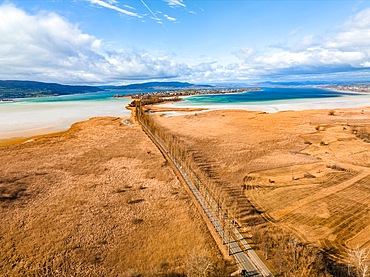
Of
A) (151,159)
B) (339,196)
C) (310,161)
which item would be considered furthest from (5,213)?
(310,161)

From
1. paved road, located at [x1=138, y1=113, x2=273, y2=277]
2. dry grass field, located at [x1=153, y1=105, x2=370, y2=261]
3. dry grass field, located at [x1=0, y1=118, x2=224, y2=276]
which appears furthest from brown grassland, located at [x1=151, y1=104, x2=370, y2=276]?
dry grass field, located at [x1=0, y1=118, x2=224, y2=276]

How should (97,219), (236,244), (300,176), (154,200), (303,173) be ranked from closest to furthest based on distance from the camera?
(236,244), (97,219), (154,200), (300,176), (303,173)

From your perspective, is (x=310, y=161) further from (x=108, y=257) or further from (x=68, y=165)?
(x=68, y=165)

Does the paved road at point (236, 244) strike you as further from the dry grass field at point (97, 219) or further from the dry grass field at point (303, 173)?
the dry grass field at point (303, 173)

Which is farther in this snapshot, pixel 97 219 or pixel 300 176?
pixel 300 176

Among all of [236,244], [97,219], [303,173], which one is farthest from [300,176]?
[97,219]

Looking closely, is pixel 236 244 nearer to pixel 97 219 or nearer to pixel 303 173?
pixel 97 219

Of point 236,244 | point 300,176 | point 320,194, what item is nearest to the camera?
point 236,244
